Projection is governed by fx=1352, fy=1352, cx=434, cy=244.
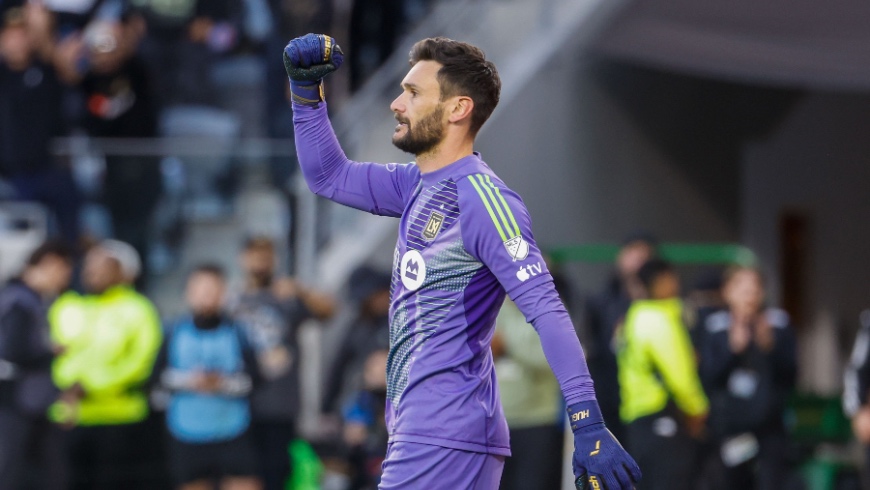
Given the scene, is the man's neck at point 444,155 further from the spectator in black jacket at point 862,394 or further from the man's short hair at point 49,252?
the man's short hair at point 49,252

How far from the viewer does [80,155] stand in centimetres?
938

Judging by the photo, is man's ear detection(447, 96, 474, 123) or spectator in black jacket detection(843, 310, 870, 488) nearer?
man's ear detection(447, 96, 474, 123)

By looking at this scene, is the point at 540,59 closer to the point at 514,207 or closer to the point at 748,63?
the point at 748,63

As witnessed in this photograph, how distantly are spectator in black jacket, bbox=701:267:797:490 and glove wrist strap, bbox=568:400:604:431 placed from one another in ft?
15.5

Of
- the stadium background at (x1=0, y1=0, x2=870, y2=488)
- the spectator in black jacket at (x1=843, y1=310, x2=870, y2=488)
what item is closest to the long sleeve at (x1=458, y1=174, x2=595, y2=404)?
the spectator in black jacket at (x1=843, y1=310, x2=870, y2=488)

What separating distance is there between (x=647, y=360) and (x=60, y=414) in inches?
145

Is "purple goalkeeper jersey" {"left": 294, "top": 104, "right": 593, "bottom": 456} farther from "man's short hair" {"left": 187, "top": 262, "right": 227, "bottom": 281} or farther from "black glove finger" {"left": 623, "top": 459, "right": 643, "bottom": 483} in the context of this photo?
"man's short hair" {"left": 187, "top": 262, "right": 227, "bottom": 281}

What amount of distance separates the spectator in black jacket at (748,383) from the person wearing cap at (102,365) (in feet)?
11.6

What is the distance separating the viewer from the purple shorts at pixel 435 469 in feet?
12.3

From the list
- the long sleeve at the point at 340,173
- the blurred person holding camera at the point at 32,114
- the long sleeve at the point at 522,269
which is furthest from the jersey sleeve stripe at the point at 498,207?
the blurred person holding camera at the point at 32,114

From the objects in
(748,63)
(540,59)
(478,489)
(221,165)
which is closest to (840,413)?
(748,63)

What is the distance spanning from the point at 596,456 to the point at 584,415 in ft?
0.37

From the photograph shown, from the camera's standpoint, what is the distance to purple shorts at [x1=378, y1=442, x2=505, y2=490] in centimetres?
374

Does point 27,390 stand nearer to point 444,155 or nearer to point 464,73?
point 444,155
